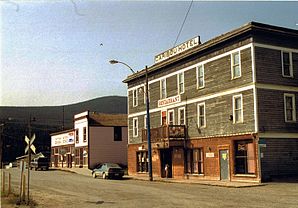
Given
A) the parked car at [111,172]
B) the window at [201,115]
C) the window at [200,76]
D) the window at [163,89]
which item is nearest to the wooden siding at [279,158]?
the window at [201,115]

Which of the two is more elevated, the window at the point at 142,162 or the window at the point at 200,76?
the window at the point at 200,76

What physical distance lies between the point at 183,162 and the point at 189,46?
30.8 feet

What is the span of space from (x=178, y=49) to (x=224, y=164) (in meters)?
11.5

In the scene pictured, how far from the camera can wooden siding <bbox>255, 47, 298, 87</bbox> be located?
29312mm

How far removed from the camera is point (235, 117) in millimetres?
30891

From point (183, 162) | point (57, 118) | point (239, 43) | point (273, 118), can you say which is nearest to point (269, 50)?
point (239, 43)

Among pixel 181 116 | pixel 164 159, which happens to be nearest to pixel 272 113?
pixel 181 116

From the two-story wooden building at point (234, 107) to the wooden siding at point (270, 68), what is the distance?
0.21 ft

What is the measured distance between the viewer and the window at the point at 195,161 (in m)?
34.8

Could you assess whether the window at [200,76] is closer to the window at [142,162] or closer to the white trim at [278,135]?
the white trim at [278,135]

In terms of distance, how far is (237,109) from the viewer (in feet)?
101

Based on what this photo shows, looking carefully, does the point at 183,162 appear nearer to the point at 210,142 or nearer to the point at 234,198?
the point at 210,142

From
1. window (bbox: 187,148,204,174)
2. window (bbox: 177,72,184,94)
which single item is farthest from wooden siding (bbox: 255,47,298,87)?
window (bbox: 177,72,184,94)

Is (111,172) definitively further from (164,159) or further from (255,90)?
(255,90)
